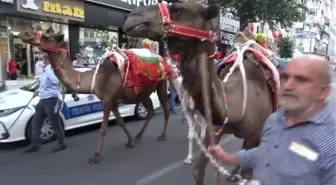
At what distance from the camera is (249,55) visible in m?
4.38

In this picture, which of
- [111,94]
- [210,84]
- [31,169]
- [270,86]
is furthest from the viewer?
[111,94]

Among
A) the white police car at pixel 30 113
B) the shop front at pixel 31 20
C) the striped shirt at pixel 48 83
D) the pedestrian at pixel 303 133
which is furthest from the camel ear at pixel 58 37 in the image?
the shop front at pixel 31 20

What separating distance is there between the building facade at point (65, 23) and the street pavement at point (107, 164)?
5.98 m

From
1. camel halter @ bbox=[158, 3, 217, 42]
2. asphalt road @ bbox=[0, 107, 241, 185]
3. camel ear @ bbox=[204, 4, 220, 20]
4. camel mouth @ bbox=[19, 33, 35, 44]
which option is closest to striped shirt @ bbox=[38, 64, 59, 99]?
camel mouth @ bbox=[19, 33, 35, 44]

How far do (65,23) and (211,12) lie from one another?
623 inches

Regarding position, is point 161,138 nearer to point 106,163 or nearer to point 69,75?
point 106,163

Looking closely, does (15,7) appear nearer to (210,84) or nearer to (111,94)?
(111,94)

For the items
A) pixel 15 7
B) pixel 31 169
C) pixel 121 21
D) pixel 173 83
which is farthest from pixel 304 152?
pixel 121 21

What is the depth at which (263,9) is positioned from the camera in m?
19.6

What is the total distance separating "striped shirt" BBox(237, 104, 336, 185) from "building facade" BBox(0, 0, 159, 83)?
1141cm

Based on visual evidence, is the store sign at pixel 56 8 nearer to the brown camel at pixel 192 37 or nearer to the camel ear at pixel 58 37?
the camel ear at pixel 58 37

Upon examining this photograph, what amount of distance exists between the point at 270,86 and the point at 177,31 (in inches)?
65.8

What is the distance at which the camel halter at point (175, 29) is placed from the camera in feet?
9.95

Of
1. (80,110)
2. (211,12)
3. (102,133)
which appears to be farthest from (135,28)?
(80,110)
